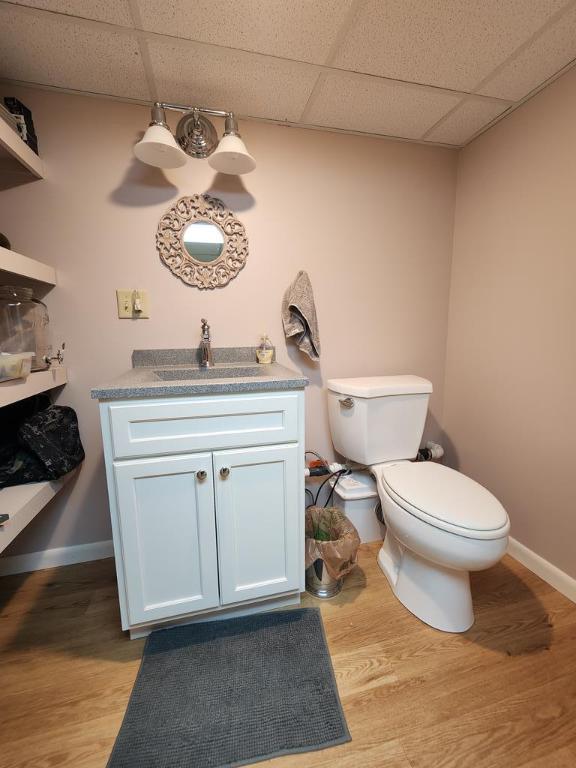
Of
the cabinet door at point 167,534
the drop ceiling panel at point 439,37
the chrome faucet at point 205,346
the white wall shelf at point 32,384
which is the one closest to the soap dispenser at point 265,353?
the chrome faucet at point 205,346

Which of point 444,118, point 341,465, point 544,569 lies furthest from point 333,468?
point 444,118

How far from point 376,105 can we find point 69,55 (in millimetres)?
1137

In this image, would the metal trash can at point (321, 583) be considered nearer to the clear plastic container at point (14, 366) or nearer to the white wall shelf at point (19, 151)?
the clear plastic container at point (14, 366)

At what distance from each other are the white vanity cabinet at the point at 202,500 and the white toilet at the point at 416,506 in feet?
1.33

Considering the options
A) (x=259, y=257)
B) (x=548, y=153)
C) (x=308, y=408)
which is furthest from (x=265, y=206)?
(x=548, y=153)

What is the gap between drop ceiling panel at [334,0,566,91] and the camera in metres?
0.94

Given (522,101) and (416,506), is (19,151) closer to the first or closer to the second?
(416,506)

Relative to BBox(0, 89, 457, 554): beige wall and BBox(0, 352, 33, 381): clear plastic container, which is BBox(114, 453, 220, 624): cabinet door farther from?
BBox(0, 89, 457, 554): beige wall

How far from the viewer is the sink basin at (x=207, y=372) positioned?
1.33m

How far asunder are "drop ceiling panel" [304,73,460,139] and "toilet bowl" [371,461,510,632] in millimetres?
1511

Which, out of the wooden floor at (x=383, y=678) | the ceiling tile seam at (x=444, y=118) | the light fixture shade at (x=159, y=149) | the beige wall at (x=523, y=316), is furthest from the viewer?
the ceiling tile seam at (x=444, y=118)

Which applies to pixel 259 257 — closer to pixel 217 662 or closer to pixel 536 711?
pixel 217 662

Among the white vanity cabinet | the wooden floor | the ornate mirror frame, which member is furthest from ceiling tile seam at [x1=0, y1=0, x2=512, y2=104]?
the wooden floor

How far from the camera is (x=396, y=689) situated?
3.09 ft
